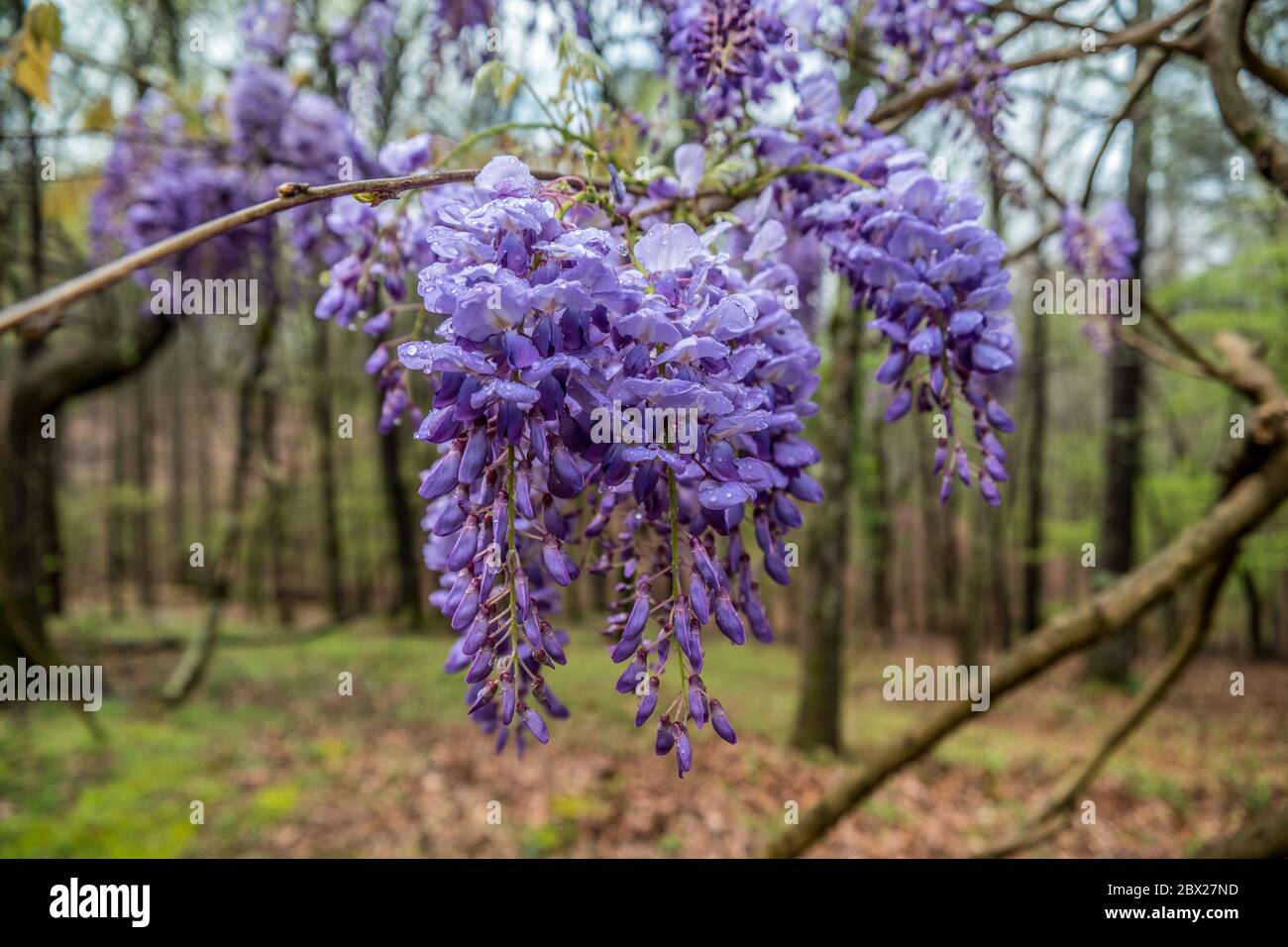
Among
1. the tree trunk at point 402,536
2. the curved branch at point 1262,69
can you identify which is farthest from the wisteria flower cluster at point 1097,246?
the tree trunk at point 402,536

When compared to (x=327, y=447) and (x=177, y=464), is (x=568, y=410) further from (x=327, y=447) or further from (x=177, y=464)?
(x=177, y=464)

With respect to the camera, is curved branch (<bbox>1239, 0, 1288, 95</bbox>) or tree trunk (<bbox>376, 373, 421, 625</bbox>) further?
tree trunk (<bbox>376, 373, 421, 625</bbox>)

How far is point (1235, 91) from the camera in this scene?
5.46 feet

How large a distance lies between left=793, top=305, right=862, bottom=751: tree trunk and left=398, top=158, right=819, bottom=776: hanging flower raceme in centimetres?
645

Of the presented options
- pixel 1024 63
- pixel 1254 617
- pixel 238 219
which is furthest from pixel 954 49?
pixel 1254 617

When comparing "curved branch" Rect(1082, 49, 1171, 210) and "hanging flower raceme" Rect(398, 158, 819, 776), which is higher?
"curved branch" Rect(1082, 49, 1171, 210)

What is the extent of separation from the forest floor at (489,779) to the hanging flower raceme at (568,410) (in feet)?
12.2

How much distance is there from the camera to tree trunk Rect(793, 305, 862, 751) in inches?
280

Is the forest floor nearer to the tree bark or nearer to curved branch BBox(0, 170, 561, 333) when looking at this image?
the tree bark

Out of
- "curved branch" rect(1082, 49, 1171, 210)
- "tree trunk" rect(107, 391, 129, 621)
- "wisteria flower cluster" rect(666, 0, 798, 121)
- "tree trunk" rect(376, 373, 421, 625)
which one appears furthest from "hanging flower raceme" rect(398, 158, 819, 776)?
"tree trunk" rect(107, 391, 129, 621)

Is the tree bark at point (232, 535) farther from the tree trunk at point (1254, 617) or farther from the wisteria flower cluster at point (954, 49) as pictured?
the tree trunk at point (1254, 617)

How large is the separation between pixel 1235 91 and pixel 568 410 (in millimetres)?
1826
